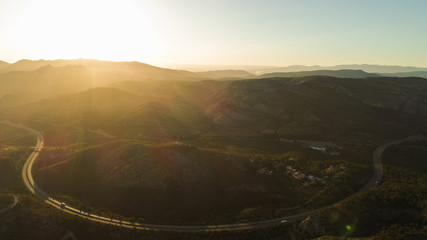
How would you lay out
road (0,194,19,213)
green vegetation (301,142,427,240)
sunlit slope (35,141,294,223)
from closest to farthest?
green vegetation (301,142,427,240) → road (0,194,19,213) → sunlit slope (35,141,294,223)

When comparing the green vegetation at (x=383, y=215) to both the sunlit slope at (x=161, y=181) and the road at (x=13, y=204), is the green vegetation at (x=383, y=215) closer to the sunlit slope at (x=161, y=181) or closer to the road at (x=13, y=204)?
the sunlit slope at (x=161, y=181)

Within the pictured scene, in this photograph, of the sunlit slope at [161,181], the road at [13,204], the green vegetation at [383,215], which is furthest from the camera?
the sunlit slope at [161,181]

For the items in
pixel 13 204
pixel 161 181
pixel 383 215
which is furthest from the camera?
pixel 161 181

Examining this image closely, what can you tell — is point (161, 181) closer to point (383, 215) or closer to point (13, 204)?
point (13, 204)

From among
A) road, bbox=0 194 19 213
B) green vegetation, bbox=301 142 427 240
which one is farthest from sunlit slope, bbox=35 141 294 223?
green vegetation, bbox=301 142 427 240

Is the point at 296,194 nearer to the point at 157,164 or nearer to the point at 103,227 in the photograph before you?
the point at 157,164

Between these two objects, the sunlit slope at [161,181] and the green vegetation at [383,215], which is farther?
the sunlit slope at [161,181]

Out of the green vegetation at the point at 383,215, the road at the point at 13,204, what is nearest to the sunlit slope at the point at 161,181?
the road at the point at 13,204

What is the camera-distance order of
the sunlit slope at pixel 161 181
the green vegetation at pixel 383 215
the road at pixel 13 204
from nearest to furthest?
1. the green vegetation at pixel 383 215
2. the road at pixel 13 204
3. the sunlit slope at pixel 161 181

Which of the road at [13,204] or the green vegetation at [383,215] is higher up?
the green vegetation at [383,215]

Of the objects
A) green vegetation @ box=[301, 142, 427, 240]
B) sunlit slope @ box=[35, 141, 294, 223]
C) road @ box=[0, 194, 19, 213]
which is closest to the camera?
green vegetation @ box=[301, 142, 427, 240]

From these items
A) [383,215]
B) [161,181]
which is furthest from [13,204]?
[383,215]

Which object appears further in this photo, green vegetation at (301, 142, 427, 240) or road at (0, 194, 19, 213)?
road at (0, 194, 19, 213)

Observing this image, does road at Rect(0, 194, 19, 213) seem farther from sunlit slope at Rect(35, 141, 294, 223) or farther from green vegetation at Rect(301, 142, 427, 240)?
green vegetation at Rect(301, 142, 427, 240)
